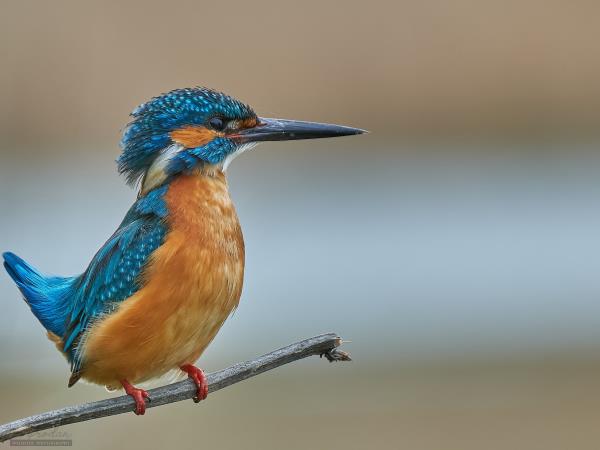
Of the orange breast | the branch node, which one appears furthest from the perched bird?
the branch node

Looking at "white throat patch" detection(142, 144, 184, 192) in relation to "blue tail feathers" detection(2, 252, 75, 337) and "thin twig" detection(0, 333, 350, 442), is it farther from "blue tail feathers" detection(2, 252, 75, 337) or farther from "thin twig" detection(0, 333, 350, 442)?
"thin twig" detection(0, 333, 350, 442)

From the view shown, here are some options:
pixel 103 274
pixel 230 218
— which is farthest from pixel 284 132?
pixel 103 274

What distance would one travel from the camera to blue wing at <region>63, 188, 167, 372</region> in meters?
1.72

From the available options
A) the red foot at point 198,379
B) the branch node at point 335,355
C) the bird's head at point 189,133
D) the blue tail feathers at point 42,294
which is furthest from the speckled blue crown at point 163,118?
the branch node at point 335,355

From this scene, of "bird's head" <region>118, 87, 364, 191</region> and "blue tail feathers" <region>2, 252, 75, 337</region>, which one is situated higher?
"bird's head" <region>118, 87, 364, 191</region>

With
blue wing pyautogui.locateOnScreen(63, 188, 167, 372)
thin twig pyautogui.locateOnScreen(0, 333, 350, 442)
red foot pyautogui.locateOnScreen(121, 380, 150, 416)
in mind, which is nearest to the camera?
thin twig pyautogui.locateOnScreen(0, 333, 350, 442)

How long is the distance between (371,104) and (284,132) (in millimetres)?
3111

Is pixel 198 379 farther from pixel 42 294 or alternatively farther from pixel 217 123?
pixel 217 123

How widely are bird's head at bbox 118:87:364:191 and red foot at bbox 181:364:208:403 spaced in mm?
312

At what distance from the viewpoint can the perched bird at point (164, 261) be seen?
1700mm

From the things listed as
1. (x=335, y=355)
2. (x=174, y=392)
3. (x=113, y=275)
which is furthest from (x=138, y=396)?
(x=335, y=355)

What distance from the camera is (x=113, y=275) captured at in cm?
173

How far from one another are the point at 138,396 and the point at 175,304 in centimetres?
15

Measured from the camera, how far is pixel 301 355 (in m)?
1.49
